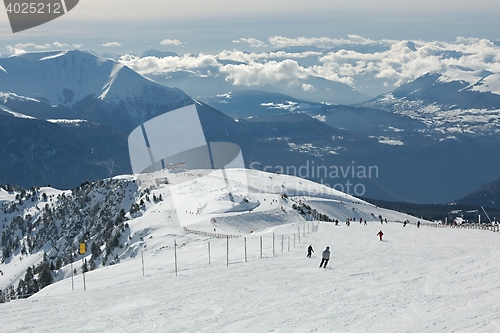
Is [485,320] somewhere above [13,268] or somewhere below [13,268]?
above

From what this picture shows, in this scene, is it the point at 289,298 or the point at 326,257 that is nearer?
the point at 289,298

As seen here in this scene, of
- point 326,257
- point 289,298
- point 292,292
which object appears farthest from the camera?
point 326,257

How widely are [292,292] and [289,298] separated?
1.52 m

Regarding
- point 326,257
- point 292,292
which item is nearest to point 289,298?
point 292,292

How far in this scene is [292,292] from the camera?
33.3m

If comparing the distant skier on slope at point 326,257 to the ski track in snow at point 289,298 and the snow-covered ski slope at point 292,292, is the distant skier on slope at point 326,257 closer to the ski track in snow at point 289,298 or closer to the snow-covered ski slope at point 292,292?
the snow-covered ski slope at point 292,292

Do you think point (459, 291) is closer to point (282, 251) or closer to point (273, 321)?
point (273, 321)

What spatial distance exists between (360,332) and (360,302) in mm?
5236

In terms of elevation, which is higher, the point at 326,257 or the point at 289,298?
the point at 289,298

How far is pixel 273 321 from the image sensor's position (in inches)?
1064

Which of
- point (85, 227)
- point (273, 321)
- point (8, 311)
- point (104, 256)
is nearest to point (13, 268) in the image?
point (85, 227)

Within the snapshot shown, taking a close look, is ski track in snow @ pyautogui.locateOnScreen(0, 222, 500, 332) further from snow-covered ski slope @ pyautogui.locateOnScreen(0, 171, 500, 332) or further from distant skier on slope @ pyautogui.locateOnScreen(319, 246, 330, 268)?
distant skier on slope @ pyautogui.locateOnScreen(319, 246, 330, 268)

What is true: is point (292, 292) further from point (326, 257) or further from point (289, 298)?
point (326, 257)

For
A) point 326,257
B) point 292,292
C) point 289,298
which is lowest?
point 326,257
